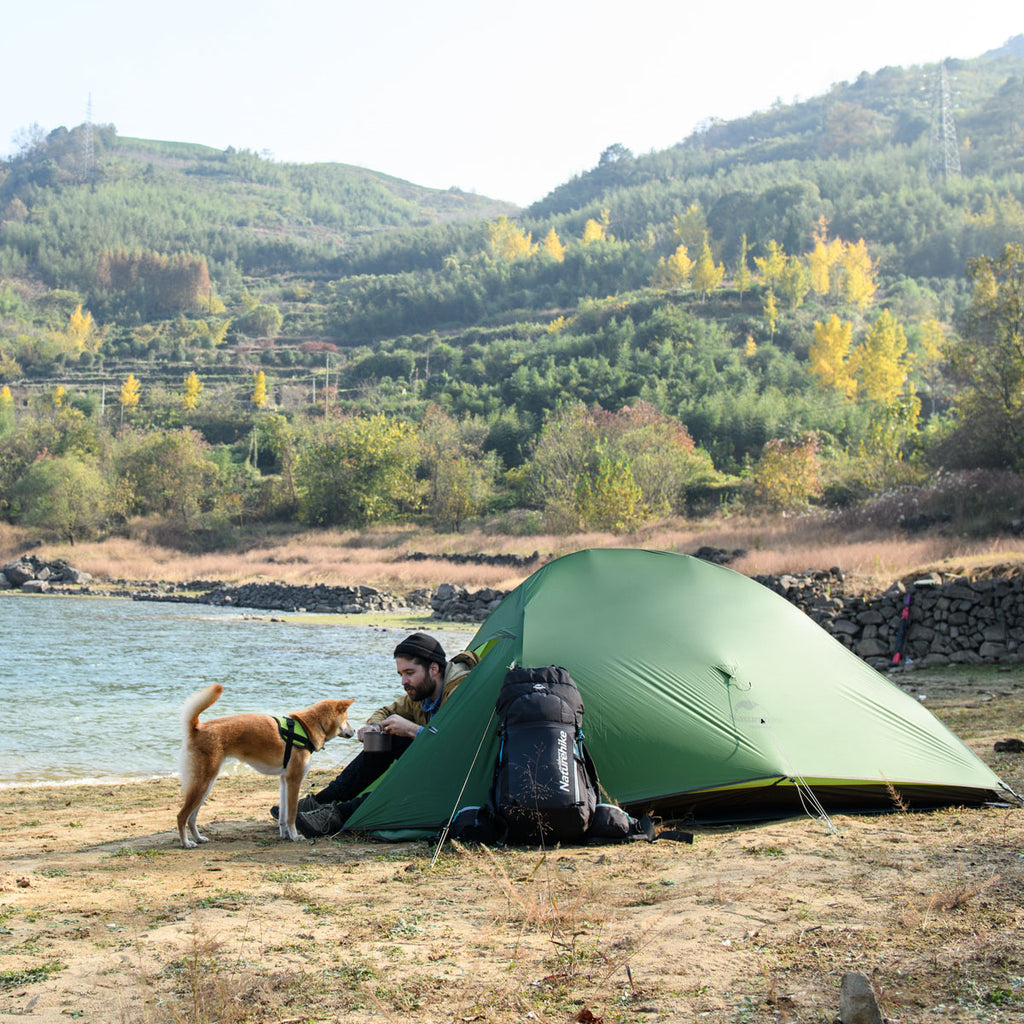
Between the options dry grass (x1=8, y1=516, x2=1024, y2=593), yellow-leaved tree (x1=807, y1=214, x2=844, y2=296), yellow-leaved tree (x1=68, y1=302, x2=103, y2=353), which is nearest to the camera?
dry grass (x1=8, y1=516, x2=1024, y2=593)

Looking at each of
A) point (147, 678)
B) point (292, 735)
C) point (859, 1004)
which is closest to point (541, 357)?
point (147, 678)

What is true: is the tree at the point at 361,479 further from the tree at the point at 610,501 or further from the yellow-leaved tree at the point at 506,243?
the yellow-leaved tree at the point at 506,243

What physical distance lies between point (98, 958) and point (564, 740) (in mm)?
2712

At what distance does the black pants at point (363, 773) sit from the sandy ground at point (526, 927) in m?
0.63

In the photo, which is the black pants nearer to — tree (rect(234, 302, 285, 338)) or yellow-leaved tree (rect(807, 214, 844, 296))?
yellow-leaved tree (rect(807, 214, 844, 296))

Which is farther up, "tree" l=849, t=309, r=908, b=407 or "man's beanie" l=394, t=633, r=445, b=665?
"tree" l=849, t=309, r=908, b=407

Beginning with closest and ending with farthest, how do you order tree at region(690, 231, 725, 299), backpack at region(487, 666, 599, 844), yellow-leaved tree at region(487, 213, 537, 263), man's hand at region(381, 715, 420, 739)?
1. backpack at region(487, 666, 599, 844)
2. man's hand at region(381, 715, 420, 739)
3. tree at region(690, 231, 725, 299)
4. yellow-leaved tree at region(487, 213, 537, 263)

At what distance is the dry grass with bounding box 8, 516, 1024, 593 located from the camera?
64.5ft

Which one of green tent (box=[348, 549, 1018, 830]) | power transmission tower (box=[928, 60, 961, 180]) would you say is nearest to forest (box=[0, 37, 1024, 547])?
power transmission tower (box=[928, 60, 961, 180])

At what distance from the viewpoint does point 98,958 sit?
369cm

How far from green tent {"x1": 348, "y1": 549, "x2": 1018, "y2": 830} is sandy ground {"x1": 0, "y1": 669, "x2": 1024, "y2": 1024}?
0.27 meters

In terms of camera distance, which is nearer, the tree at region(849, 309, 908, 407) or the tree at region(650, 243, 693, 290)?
A: the tree at region(849, 309, 908, 407)

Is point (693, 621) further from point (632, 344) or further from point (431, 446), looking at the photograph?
point (632, 344)

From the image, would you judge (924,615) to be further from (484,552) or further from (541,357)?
(541,357)
